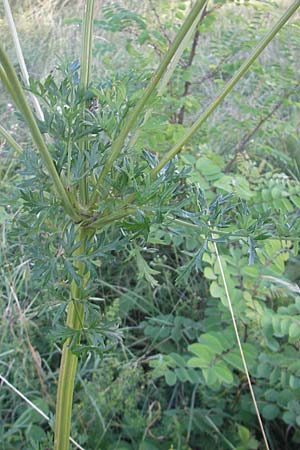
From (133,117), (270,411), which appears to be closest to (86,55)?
(133,117)

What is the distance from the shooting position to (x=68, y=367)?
1.91ft

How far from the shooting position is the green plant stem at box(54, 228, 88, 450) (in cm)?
54

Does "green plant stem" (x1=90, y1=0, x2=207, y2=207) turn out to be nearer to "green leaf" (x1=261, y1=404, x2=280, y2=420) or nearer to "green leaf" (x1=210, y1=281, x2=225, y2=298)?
"green leaf" (x1=210, y1=281, x2=225, y2=298)

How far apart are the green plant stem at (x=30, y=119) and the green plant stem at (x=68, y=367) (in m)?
0.05

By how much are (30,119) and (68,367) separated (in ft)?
0.87

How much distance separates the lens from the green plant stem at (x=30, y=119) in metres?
0.39

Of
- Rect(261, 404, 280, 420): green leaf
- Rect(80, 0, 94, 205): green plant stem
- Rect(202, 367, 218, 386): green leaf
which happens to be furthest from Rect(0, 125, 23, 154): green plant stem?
Rect(261, 404, 280, 420): green leaf

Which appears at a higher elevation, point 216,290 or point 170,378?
point 216,290

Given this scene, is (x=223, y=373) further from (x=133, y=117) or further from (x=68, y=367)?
(x=133, y=117)

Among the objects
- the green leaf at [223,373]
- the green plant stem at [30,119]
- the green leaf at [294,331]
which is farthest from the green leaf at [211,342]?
the green plant stem at [30,119]

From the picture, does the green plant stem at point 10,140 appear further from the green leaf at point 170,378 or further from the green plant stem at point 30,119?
the green leaf at point 170,378

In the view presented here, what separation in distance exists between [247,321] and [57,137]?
95cm

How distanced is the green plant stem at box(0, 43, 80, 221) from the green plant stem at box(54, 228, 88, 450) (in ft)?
0.17

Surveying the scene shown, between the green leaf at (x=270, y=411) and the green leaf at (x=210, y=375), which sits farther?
the green leaf at (x=270, y=411)
